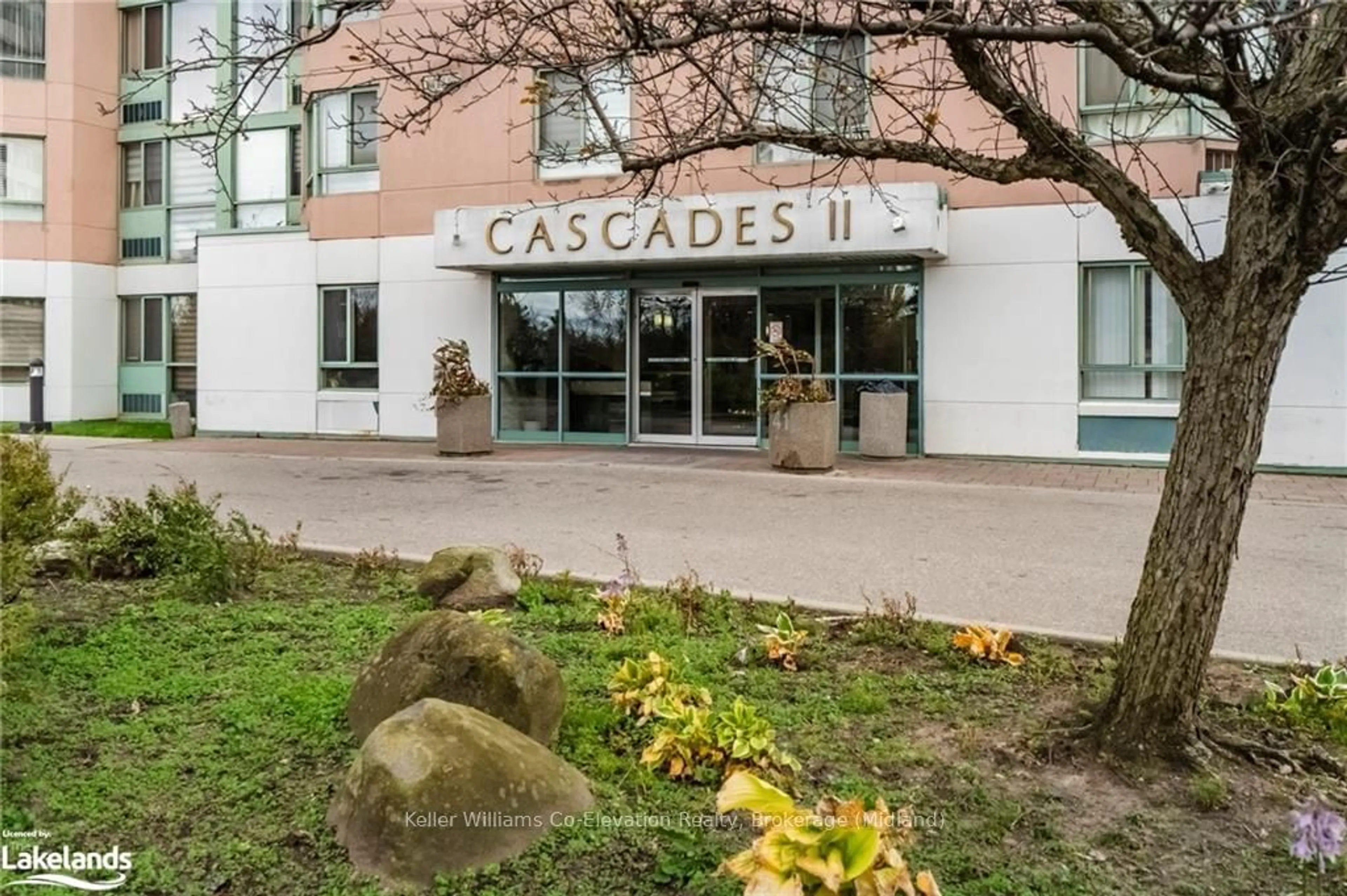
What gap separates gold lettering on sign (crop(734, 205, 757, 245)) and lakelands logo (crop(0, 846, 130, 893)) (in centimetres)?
1259

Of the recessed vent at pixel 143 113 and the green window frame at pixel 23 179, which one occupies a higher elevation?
the recessed vent at pixel 143 113

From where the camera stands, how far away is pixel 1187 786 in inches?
134

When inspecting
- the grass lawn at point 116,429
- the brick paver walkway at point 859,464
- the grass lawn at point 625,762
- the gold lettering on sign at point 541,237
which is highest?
the gold lettering on sign at point 541,237

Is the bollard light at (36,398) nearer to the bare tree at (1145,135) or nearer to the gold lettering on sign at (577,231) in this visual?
the gold lettering on sign at (577,231)

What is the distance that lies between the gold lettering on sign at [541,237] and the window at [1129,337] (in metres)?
8.02

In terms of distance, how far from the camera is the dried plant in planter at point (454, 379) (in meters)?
15.3

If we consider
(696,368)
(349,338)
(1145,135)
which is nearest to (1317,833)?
(1145,135)

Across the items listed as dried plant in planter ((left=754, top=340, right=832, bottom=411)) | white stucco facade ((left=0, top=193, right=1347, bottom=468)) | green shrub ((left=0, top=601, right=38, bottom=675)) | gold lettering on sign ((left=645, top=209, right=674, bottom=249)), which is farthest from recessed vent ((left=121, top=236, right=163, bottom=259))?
green shrub ((left=0, top=601, right=38, bottom=675))

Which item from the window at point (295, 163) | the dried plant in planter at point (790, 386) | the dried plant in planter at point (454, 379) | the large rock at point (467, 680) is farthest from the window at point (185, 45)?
the large rock at point (467, 680)

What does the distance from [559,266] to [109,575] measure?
10763 mm

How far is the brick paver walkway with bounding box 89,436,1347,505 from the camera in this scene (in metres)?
12.0

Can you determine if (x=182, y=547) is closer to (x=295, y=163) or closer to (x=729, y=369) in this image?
(x=729, y=369)

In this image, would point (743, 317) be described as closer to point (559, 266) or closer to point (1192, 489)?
point (559, 266)

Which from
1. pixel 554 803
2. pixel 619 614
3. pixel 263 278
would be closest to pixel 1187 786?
pixel 554 803
